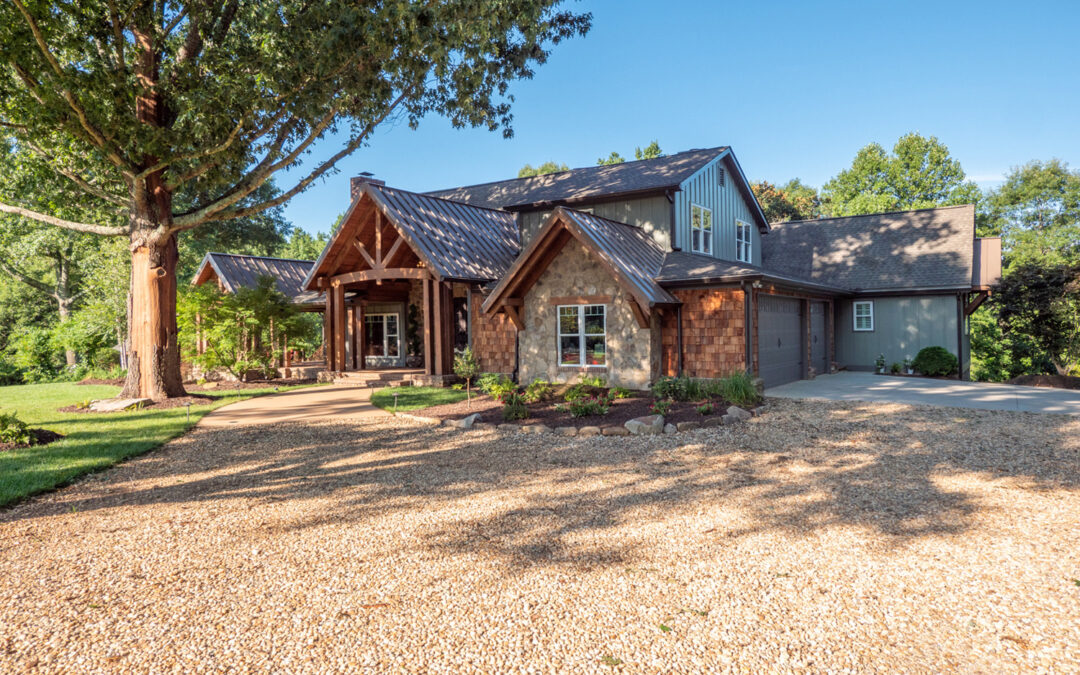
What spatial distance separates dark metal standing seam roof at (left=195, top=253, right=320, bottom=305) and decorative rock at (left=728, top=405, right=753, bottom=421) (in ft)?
58.4

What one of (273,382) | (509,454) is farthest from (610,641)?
(273,382)

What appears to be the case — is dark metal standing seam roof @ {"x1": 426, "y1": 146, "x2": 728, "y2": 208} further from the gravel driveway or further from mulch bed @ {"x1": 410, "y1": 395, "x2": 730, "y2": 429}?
the gravel driveway

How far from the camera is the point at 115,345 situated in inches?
1080

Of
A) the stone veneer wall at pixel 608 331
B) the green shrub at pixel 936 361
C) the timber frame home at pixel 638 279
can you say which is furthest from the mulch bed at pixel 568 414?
the green shrub at pixel 936 361

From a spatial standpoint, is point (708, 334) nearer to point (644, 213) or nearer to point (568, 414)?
point (568, 414)

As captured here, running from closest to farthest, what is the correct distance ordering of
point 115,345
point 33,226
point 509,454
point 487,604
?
1. point 487,604
2. point 509,454
3. point 115,345
4. point 33,226

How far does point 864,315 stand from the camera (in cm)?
2191

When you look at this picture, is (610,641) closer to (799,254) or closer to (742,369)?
(742,369)

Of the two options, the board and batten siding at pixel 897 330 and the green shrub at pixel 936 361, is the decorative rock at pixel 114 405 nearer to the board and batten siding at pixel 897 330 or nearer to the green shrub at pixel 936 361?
the board and batten siding at pixel 897 330

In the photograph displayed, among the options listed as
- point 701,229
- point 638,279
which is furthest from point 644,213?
point 638,279

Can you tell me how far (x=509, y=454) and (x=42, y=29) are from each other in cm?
1130

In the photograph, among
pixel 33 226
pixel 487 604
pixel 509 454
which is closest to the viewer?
pixel 487 604

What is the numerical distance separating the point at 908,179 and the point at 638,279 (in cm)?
4003

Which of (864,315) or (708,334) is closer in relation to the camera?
(708,334)
